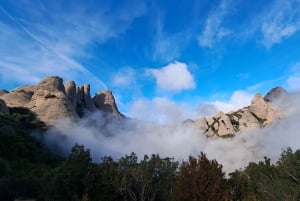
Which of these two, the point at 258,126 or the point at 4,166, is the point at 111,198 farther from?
the point at 258,126

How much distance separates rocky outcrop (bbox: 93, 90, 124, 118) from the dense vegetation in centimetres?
9714

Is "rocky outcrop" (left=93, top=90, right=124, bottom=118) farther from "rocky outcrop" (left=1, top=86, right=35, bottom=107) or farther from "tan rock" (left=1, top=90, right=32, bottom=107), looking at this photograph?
"tan rock" (left=1, top=90, right=32, bottom=107)

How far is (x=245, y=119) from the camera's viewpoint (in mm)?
146500

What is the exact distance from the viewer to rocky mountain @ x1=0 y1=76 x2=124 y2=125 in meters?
119

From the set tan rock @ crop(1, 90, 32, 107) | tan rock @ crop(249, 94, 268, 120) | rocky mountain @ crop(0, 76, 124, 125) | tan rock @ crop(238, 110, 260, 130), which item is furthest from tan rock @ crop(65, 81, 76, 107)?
tan rock @ crop(249, 94, 268, 120)

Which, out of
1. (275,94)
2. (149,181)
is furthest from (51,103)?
(275,94)

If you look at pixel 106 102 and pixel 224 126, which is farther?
pixel 106 102

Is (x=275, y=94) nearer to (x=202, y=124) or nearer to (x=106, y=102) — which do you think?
(x=202, y=124)

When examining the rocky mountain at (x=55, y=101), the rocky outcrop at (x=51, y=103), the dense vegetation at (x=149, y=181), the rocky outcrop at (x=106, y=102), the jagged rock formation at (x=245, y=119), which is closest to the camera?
the dense vegetation at (x=149, y=181)

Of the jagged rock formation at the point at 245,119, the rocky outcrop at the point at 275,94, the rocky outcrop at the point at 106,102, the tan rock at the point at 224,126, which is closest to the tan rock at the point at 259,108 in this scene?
the jagged rock formation at the point at 245,119

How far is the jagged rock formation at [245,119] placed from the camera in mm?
143125

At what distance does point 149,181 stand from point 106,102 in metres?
113

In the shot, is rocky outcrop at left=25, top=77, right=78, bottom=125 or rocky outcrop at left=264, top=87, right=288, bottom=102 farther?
rocky outcrop at left=264, top=87, right=288, bottom=102

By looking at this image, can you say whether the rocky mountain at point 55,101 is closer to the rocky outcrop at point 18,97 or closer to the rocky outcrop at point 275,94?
the rocky outcrop at point 18,97
